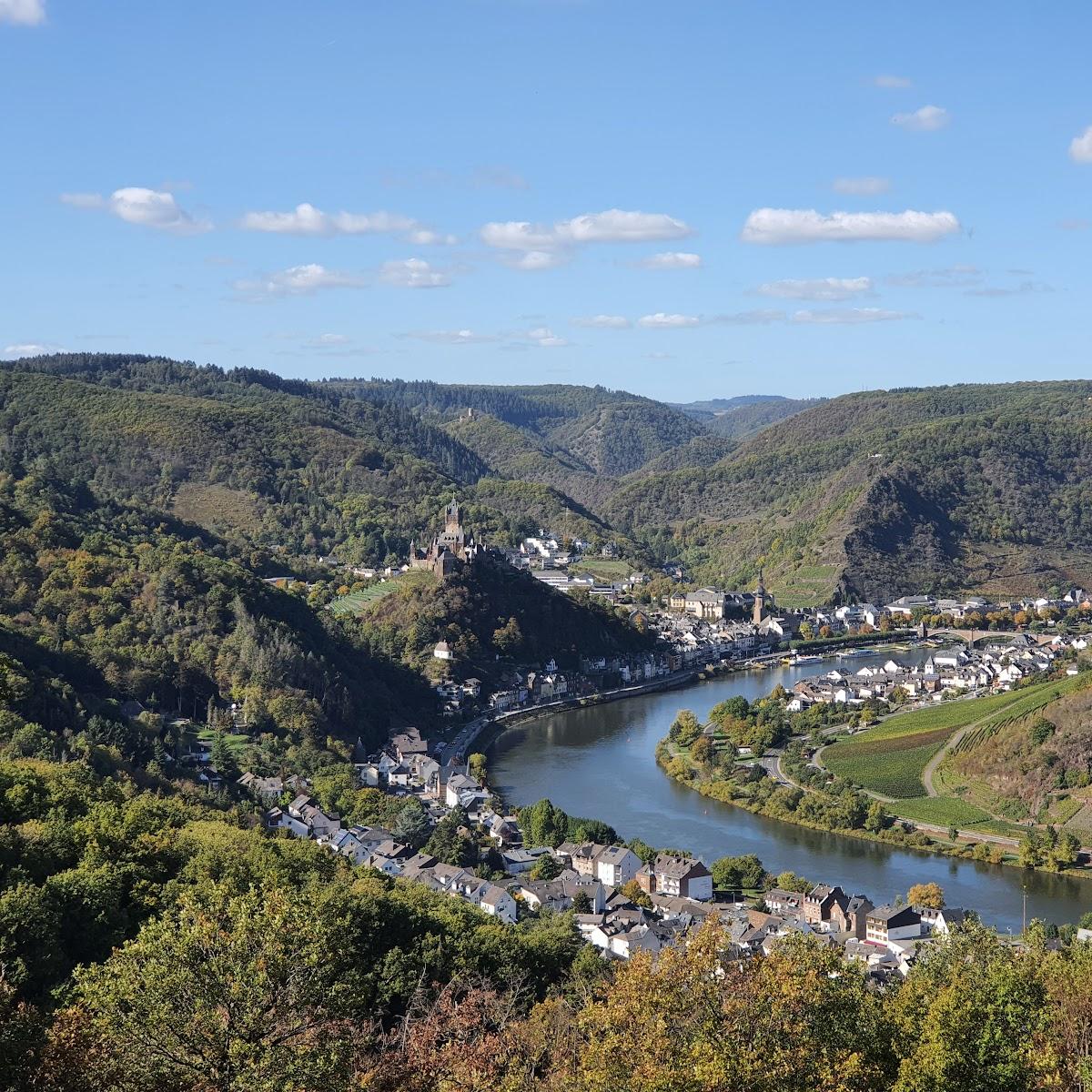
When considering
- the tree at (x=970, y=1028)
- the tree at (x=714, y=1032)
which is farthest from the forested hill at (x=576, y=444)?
the tree at (x=714, y=1032)

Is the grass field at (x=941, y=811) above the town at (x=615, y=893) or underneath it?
underneath

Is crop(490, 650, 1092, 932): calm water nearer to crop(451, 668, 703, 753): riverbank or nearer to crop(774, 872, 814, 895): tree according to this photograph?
crop(451, 668, 703, 753): riverbank

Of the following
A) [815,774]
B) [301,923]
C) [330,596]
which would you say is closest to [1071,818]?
[815,774]

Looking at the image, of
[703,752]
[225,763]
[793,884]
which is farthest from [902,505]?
[793,884]

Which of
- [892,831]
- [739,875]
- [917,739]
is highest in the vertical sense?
[917,739]

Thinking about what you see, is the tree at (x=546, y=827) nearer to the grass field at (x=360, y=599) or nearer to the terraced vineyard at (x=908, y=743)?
the terraced vineyard at (x=908, y=743)

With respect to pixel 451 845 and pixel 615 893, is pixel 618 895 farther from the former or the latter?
pixel 451 845
